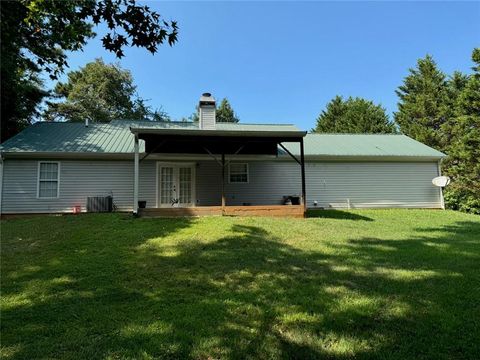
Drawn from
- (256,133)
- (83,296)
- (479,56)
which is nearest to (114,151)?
(256,133)

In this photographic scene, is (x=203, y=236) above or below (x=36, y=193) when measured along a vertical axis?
below

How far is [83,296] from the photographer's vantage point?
4535 millimetres

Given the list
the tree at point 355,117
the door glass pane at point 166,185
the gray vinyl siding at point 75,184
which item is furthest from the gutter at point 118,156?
the tree at point 355,117

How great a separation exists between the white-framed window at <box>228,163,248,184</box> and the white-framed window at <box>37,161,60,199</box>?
6.86 m

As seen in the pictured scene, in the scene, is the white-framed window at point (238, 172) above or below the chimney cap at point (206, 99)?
below

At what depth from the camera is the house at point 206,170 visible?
11945 mm

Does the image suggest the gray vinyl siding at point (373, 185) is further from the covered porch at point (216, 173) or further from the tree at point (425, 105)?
the tree at point (425, 105)

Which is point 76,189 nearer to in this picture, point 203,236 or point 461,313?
point 203,236

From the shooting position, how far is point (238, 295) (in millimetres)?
4512

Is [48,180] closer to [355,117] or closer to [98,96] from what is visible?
[98,96]

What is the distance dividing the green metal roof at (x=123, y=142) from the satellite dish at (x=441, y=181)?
1050mm

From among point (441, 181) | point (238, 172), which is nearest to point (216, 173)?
A: point (238, 172)

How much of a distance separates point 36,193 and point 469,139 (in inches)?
872

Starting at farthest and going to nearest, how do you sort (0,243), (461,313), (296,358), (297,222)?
(297,222) < (0,243) < (461,313) < (296,358)
